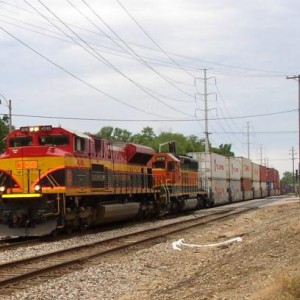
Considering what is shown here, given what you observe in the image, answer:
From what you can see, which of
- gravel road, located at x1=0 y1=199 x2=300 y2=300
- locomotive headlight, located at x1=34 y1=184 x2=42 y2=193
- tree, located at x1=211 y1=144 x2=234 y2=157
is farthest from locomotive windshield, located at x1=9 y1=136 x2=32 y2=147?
tree, located at x1=211 y1=144 x2=234 y2=157

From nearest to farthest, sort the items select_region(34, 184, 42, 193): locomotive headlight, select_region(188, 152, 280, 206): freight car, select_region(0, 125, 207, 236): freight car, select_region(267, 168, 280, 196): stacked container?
select_region(34, 184, 42, 193): locomotive headlight < select_region(0, 125, 207, 236): freight car < select_region(188, 152, 280, 206): freight car < select_region(267, 168, 280, 196): stacked container

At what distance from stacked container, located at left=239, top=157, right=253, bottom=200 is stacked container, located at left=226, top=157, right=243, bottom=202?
1.43 metres

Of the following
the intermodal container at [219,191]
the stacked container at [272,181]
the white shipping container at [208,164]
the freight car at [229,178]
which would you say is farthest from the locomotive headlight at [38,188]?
the stacked container at [272,181]

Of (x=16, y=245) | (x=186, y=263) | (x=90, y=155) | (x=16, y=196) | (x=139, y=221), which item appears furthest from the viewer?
(x=139, y=221)

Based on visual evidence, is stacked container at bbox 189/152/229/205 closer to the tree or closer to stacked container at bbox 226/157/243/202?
stacked container at bbox 226/157/243/202

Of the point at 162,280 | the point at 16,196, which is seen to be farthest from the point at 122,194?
the point at 162,280

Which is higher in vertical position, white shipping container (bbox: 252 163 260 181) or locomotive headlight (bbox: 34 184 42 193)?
white shipping container (bbox: 252 163 260 181)

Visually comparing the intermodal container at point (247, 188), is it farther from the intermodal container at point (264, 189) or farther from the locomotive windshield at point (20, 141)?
the locomotive windshield at point (20, 141)

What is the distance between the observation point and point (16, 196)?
17.1 metres

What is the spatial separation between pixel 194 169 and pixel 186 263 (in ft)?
80.1

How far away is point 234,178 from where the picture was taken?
51.0 m

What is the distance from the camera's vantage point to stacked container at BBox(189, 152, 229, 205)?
3994 centimetres

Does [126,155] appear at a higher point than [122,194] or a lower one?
higher

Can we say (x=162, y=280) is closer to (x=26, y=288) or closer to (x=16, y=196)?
(x=26, y=288)
